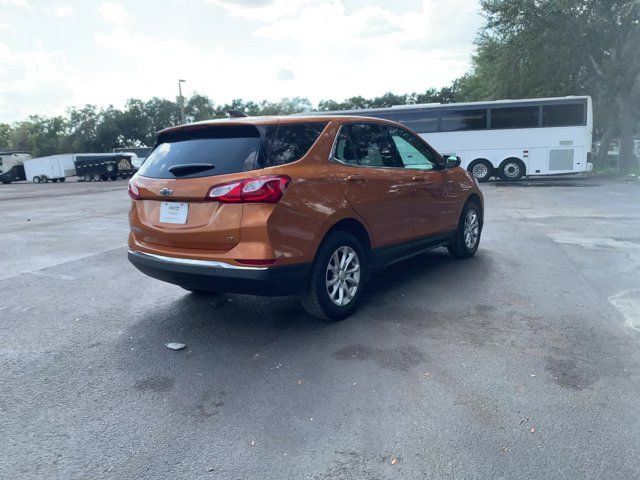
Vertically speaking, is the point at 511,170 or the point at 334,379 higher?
the point at 334,379

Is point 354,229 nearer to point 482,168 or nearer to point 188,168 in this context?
point 188,168

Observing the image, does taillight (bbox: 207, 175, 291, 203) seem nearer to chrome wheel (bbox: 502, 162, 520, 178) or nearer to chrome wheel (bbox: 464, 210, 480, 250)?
chrome wheel (bbox: 464, 210, 480, 250)

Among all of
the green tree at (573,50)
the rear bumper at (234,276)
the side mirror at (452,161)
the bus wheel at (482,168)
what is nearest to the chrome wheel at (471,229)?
the side mirror at (452,161)

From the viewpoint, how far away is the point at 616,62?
22031 millimetres

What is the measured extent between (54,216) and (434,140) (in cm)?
1538

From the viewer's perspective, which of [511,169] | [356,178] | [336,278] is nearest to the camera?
[336,278]

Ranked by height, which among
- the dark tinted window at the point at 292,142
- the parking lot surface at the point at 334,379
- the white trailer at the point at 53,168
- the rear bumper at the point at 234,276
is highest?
the dark tinted window at the point at 292,142

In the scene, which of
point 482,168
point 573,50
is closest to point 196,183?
point 482,168

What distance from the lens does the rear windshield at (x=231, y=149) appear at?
4027mm

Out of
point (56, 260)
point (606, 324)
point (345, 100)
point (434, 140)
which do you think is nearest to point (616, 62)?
point (434, 140)

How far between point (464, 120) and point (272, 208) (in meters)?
19.9

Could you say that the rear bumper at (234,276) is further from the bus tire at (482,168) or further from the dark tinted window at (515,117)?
the dark tinted window at (515,117)

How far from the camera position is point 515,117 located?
2147 centimetres

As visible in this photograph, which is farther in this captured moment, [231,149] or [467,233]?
[467,233]
